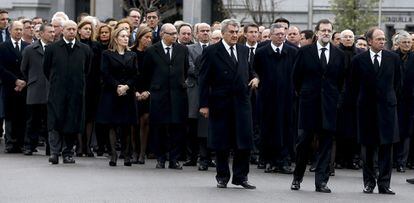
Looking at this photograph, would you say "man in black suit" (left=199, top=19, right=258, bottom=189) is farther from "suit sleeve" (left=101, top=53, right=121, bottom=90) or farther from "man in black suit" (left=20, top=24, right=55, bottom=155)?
"man in black suit" (left=20, top=24, right=55, bottom=155)

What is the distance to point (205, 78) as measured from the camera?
19031 mm

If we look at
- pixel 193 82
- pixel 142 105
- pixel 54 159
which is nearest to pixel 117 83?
pixel 142 105

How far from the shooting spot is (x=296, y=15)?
49.8 m

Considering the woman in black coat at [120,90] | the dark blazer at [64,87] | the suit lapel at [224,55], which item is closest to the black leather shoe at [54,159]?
the dark blazer at [64,87]

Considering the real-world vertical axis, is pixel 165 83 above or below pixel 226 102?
above

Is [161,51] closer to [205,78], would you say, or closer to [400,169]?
[205,78]

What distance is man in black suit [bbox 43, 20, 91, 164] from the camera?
22203 millimetres

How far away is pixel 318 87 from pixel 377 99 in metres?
0.85

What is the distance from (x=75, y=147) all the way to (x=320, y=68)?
24.1 feet

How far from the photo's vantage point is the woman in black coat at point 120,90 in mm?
22344

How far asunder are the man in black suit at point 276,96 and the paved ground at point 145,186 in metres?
0.43

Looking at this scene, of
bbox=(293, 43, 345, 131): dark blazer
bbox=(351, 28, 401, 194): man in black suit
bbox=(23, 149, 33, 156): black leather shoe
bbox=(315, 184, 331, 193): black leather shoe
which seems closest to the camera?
bbox=(315, 184, 331, 193): black leather shoe

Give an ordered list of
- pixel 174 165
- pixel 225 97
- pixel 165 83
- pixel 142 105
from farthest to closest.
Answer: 1. pixel 142 105
2. pixel 165 83
3. pixel 174 165
4. pixel 225 97

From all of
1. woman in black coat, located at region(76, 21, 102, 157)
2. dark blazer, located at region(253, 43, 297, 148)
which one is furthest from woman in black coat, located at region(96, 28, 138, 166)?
dark blazer, located at region(253, 43, 297, 148)
